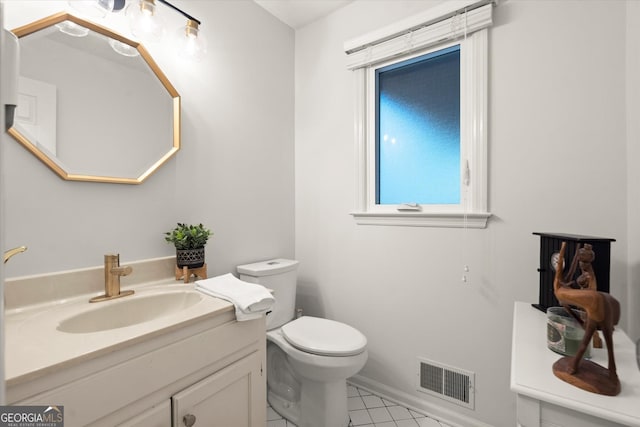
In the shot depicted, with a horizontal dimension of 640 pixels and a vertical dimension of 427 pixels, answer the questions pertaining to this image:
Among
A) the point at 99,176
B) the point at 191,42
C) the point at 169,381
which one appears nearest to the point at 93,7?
the point at 191,42

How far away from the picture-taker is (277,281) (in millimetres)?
1769

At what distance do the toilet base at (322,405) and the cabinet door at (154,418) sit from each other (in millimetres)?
813

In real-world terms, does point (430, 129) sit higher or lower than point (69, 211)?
higher

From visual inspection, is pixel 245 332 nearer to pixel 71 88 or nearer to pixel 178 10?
pixel 71 88

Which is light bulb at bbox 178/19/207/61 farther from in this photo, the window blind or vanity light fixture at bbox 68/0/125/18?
the window blind

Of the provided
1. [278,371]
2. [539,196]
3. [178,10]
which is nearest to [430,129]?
[539,196]

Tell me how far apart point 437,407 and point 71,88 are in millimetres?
2307

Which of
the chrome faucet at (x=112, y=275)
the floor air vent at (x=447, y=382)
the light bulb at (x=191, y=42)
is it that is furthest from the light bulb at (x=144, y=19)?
the floor air vent at (x=447, y=382)

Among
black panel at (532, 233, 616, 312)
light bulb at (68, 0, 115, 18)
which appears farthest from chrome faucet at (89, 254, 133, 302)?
black panel at (532, 233, 616, 312)

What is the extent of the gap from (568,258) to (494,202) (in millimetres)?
485

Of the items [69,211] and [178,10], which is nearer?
[69,211]

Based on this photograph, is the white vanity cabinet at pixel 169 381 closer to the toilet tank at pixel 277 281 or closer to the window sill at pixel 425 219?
the toilet tank at pixel 277 281

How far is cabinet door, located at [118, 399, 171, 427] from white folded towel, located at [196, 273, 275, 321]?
0.33m

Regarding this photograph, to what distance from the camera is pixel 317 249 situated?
213 centimetres
